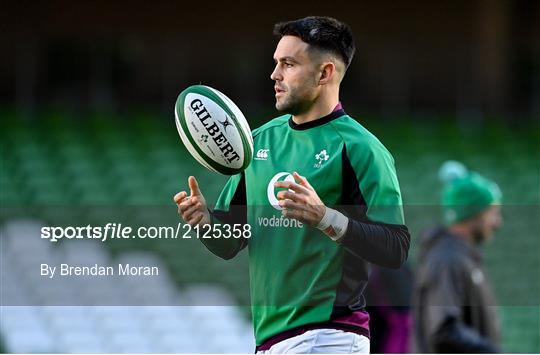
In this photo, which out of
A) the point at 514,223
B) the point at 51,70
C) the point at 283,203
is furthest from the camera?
the point at 51,70

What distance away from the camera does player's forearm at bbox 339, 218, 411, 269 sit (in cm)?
299

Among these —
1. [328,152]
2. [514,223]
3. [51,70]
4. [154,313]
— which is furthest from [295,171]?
[51,70]

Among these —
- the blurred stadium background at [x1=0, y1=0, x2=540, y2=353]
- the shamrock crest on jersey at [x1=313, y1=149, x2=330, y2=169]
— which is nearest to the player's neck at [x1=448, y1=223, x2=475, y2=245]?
the shamrock crest on jersey at [x1=313, y1=149, x2=330, y2=169]

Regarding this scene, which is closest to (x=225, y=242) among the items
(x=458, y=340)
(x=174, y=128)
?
(x=458, y=340)

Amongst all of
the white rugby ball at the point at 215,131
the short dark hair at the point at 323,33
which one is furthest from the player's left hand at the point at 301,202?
the short dark hair at the point at 323,33

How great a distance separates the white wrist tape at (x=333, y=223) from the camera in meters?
2.95

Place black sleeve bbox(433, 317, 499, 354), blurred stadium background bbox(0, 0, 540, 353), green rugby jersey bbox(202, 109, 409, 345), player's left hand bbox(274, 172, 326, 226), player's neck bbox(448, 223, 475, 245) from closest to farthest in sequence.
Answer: player's left hand bbox(274, 172, 326, 226)
green rugby jersey bbox(202, 109, 409, 345)
black sleeve bbox(433, 317, 499, 354)
player's neck bbox(448, 223, 475, 245)
blurred stadium background bbox(0, 0, 540, 353)

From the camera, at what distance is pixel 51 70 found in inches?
458

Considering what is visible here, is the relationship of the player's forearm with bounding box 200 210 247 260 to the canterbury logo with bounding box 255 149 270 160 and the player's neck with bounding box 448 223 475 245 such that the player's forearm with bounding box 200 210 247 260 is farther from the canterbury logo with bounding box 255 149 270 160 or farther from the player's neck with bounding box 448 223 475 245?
the player's neck with bounding box 448 223 475 245

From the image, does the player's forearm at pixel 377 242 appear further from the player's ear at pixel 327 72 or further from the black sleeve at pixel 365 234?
the player's ear at pixel 327 72

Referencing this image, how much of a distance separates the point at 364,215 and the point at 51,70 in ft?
29.4

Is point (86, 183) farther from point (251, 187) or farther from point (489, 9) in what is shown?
point (251, 187)

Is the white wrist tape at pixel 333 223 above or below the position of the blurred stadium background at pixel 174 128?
above

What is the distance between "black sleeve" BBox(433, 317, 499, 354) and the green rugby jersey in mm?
1608
